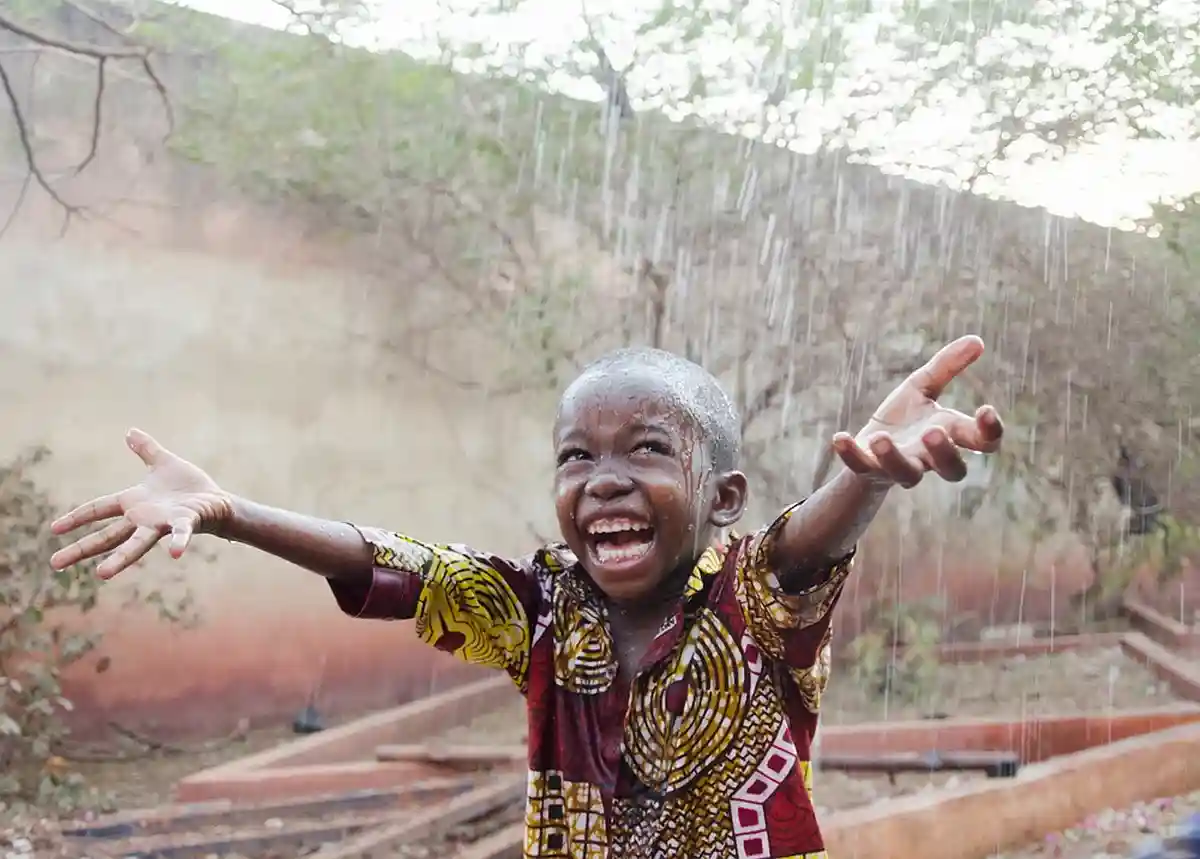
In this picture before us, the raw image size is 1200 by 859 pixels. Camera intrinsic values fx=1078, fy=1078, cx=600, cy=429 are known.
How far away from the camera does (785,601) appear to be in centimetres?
102

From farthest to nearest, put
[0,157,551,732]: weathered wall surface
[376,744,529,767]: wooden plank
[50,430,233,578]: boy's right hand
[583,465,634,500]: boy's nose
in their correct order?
[376,744,529,767]: wooden plank
[0,157,551,732]: weathered wall surface
[583,465,634,500]: boy's nose
[50,430,233,578]: boy's right hand

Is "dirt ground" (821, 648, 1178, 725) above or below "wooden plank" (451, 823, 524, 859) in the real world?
above

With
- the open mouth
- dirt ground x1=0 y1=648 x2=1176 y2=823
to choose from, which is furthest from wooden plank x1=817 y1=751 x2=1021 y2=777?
the open mouth

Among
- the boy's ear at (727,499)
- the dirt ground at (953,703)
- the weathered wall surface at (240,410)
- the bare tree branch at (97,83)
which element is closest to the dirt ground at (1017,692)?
the dirt ground at (953,703)

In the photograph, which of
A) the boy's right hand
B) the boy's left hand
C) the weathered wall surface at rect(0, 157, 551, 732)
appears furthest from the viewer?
the weathered wall surface at rect(0, 157, 551, 732)

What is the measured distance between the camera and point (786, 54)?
3.13 meters

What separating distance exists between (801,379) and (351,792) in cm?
175

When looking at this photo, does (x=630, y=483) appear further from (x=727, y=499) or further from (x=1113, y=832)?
(x=1113, y=832)

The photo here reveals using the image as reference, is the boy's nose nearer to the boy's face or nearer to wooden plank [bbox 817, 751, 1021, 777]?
the boy's face

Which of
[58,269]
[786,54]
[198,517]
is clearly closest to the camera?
[198,517]

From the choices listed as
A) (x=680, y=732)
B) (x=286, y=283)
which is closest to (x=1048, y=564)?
(x=286, y=283)

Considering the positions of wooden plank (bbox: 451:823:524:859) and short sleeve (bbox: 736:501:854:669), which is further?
wooden plank (bbox: 451:823:524:859)

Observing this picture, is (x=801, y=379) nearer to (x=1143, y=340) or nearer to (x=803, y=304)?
(x=803, y=304)

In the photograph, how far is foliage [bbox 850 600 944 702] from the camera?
334 cm
